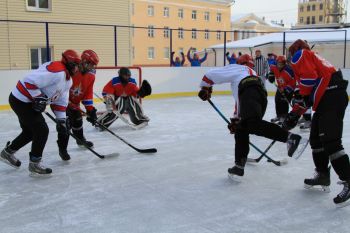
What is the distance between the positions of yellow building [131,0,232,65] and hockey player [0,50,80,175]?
23.2 m

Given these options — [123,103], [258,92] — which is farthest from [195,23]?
[258,92]

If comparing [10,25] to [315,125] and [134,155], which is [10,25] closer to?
[134,155]

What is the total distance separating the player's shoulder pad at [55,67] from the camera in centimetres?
300

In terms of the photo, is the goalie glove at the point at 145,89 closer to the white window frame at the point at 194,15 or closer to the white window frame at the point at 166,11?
the white window frame at the point at 166,11

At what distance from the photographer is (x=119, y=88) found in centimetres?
552

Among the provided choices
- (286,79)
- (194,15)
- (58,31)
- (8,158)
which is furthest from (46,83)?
(194,15)

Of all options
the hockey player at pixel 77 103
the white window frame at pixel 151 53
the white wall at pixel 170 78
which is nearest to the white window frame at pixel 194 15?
the white window frame at pixel 151 53

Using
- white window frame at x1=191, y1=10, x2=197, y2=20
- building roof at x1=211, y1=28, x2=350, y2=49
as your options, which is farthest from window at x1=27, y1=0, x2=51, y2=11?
white window frame at x1=191, y1=10, x2=197, y2=20

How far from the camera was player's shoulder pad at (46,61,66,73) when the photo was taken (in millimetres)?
2997

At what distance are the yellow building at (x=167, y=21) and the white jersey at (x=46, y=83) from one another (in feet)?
76.5

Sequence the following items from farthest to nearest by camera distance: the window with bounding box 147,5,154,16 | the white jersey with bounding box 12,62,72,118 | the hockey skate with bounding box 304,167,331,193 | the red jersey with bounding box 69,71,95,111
Result: the window with bounding box 147,5,154,16 < the red jersey with bounding box 69,71,95,111 < the white jersey with bounding box 12,62,72,118 < the hockey skate with bounding box 304,167,331,193

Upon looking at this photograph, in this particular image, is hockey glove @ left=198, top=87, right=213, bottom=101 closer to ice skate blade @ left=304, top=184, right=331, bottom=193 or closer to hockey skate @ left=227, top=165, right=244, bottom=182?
hockey skate @ left=227, top=165, right=244, bottom=182

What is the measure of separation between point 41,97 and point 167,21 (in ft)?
97.8

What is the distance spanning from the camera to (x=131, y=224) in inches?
90.4
